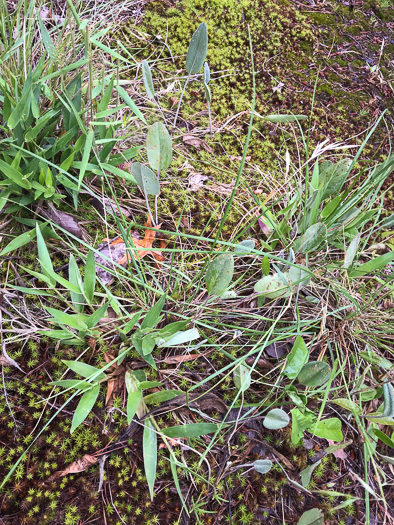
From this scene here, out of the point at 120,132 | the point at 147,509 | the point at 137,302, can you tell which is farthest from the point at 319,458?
the point at 120,132

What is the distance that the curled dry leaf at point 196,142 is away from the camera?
151 centimetres

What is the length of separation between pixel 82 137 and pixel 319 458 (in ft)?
4.43

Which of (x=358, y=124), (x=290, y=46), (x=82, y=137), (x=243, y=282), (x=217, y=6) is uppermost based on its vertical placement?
(x=217, y=6)

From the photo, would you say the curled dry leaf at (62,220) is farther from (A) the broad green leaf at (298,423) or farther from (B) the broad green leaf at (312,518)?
(B) the broad green leaf at (312,518)

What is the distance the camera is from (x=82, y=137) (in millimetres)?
1163

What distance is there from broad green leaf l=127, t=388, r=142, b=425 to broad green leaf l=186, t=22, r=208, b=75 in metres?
1.24

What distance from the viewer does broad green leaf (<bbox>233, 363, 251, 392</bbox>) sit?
103 centimetres

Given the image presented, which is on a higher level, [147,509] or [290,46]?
[290,46]

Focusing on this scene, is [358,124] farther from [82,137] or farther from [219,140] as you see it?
[82,137]

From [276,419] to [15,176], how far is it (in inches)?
43.7

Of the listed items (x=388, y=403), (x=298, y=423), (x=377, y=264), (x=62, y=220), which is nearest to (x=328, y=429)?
(x=298, y=423)

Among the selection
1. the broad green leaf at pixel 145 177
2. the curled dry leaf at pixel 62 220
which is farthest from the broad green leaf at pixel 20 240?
the broad green leaf at pixel 145 177

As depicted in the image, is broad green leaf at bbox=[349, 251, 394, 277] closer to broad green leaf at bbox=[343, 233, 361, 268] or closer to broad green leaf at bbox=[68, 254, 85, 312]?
broad green leaf at bbox=[343, 233, 361, 268]

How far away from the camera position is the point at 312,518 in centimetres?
99
